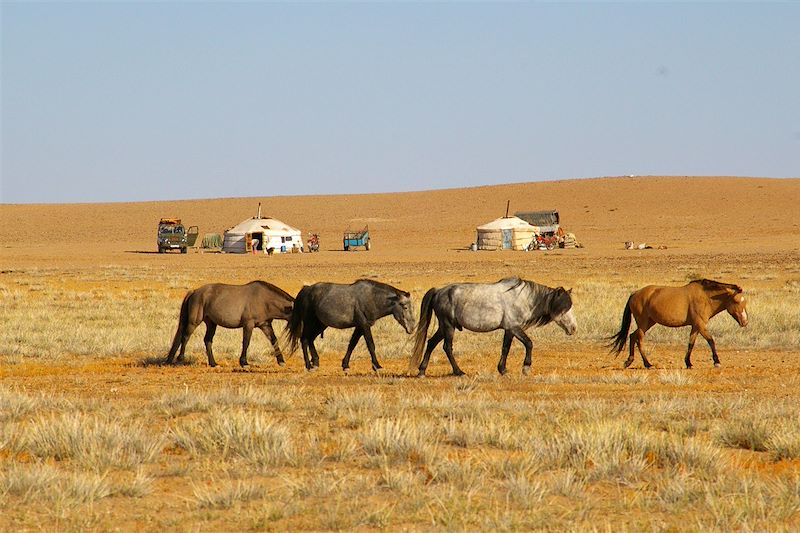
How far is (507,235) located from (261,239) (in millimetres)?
16940

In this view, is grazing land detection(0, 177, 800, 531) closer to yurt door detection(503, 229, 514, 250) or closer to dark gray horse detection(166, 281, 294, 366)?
dark gray horse detection(166, 281, 294, 366)

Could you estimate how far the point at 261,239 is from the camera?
245 ft

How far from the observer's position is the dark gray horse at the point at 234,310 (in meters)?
17.9

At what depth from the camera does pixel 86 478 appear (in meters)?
8.12

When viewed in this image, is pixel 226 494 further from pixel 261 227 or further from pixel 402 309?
pixel 261 227

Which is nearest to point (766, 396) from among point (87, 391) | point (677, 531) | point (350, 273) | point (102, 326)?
point (677, 531)

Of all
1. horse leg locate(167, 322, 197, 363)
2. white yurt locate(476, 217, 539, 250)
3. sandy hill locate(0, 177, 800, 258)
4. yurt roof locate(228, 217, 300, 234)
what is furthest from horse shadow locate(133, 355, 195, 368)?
white yurt locate(476, 217, 539, 250)

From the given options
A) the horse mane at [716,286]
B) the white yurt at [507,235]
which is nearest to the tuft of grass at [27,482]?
the horse mane at [716,286]

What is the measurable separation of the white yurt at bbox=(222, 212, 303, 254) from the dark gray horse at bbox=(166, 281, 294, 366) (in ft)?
182

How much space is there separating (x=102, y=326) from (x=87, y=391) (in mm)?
11079

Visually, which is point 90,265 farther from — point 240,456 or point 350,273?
point 240,456

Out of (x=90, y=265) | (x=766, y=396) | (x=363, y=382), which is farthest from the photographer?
(x=90, y=265)

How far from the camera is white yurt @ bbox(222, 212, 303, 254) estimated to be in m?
74.4

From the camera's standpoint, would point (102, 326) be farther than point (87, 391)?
Yes
